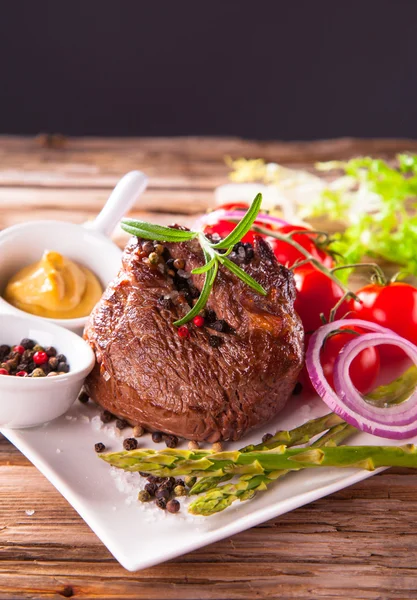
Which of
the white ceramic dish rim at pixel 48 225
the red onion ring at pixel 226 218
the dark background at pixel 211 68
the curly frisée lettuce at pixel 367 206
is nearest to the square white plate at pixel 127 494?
the white ceramic dish rim at pixel 48 225

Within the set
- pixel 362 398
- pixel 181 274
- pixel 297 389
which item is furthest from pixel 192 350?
pixel 362 398

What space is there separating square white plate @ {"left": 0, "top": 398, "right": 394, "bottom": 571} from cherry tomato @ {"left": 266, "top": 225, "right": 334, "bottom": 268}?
1693 millimetres

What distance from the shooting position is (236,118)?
33.6 feet

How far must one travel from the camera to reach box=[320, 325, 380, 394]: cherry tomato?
15.6ft

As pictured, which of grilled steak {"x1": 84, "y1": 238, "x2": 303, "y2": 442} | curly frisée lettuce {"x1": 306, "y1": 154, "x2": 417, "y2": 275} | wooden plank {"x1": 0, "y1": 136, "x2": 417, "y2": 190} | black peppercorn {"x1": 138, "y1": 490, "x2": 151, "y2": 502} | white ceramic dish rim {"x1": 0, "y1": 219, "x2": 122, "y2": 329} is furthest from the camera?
wooden plank {"x1": 0, "y1": 136, "x2": 417, "y2": 190}

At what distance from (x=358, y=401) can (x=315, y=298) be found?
1.18 meters

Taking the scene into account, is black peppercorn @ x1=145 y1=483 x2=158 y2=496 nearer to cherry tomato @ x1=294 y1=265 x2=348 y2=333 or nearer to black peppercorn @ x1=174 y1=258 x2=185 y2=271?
black peppercorn @ x1=174 y1=258 x2=185 y2=271

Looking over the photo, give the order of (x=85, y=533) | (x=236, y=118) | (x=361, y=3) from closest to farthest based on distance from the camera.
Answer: (x=85, y=533) → (x=361, y=3) → (x=236, y=118)

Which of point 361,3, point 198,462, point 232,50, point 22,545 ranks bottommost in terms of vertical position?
point 22,545

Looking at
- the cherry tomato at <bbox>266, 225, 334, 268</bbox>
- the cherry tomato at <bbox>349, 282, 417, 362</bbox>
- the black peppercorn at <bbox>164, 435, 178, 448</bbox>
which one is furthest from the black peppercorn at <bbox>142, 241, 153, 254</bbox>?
the cherry tomato at <bbox>349, 282, 417, 362</bbox>

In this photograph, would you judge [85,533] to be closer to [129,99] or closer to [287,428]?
[287,428]

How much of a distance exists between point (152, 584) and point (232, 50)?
7806 millimetres

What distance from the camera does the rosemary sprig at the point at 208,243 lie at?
4.11 metres

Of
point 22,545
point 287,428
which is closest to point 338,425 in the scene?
point 287,428
